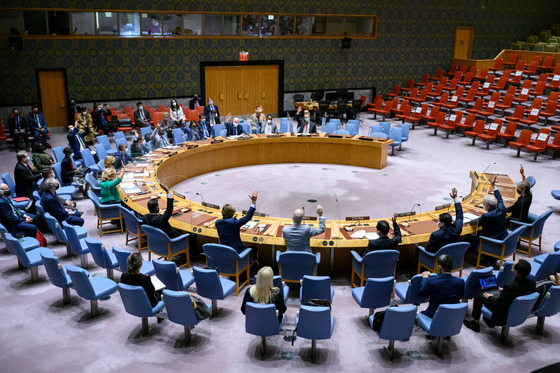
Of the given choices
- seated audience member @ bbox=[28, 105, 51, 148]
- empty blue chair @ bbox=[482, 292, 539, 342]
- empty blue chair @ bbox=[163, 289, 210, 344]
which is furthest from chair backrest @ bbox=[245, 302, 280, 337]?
seated audience member @ bbox=[28, 105, 51, 148]

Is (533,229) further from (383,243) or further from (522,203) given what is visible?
(383,243)

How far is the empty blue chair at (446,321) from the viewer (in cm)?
538

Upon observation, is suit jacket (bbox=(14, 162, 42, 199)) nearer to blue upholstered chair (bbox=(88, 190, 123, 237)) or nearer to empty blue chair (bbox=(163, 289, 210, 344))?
blue upholstered chair (bbox=(88, 190, 123, 237))

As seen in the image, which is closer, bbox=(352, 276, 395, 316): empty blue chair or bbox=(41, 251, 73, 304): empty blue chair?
bbox=(352, 276, 395, 316): empty blue chair

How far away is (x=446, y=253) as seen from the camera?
7086 mm

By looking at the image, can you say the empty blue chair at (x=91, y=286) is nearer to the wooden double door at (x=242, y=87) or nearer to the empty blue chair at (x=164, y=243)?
the empty blue chair at (x=164, y=243)

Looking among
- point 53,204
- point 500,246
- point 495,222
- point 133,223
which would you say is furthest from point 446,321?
point 53,204

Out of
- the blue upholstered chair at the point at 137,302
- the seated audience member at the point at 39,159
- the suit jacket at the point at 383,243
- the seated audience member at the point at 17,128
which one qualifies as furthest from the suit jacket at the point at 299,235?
the seated audience member at the point at 17,128

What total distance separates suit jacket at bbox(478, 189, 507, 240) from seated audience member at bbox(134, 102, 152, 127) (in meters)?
11.2

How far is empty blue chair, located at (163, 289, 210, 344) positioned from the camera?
5562 mm

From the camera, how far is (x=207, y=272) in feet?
20.0

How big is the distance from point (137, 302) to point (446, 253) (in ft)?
13.9

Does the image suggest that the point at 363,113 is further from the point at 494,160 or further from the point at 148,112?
the point at 148,112

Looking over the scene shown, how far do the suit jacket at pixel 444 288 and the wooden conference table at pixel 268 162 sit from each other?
1.67m
